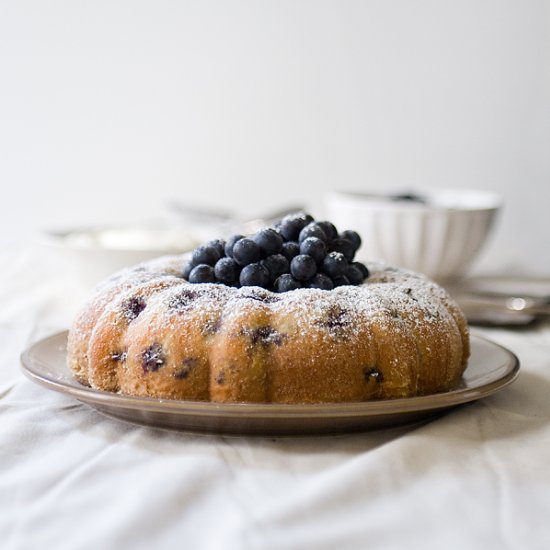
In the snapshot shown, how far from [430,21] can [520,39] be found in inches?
18.2

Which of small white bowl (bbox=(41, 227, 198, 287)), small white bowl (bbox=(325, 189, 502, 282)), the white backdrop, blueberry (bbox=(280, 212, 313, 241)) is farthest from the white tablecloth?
the white backdrop

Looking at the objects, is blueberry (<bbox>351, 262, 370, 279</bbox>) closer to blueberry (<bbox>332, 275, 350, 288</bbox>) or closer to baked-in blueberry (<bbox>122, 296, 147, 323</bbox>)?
blueberry (<bbox>332, 275, 350, 288</bbox>)

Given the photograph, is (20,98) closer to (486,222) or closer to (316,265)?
(486,222)

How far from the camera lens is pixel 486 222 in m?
2.02

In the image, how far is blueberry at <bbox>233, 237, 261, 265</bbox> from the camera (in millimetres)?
1099

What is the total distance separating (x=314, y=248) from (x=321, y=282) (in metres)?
0.05

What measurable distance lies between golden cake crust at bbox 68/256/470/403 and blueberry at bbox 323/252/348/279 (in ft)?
0.16

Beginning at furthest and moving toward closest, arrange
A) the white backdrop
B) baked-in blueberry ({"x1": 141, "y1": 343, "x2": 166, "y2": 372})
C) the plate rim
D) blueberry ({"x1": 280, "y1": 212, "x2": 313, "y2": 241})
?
the white backdrop → blueberry ({"x1": 280, "y1": 212, "x2": 313, "y2": 241}) → baked-in blueberry ({"x1": 141, "y1": 343, "x2": 166, "y2": 372}) → the plate rim

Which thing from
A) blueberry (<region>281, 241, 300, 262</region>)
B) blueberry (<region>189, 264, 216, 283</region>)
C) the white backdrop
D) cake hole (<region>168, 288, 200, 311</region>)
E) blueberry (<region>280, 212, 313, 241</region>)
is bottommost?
the white backdrop

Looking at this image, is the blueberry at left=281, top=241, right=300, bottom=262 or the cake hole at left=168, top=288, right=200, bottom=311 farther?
the blueberry at left=281, top=241, right=300, bottom=262

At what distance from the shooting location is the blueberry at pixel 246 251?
1.10 meters

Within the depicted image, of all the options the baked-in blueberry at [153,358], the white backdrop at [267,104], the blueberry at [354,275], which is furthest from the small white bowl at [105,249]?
the white backdrop at [267,104]

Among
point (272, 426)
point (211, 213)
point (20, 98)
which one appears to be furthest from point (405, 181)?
point (272, 426)

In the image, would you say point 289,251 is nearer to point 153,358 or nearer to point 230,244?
point 230,244
